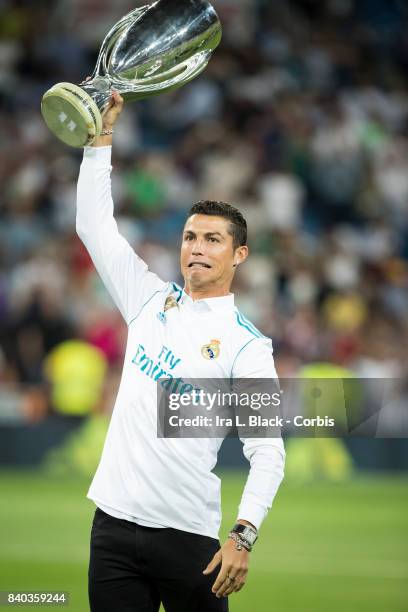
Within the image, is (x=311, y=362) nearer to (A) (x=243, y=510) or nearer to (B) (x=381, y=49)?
(B) (x=381, y=49)

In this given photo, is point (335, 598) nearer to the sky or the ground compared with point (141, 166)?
nearer to the ground

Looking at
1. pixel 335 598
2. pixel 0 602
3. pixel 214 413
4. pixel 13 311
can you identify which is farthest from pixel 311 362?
pixel 214 413

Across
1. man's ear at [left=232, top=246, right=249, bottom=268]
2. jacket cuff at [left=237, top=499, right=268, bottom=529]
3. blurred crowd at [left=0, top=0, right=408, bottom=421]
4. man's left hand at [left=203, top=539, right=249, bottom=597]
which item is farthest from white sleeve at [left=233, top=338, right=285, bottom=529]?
blurred crowd at [left=0, top=0, right=408, bottom=421]

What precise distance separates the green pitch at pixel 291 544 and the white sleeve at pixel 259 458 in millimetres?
3181

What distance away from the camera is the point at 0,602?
6.89 m

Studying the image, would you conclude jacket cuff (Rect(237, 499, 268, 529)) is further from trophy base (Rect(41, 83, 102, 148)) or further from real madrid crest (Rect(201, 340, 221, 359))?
trophy base (Rect(41, 83, 102, 148))

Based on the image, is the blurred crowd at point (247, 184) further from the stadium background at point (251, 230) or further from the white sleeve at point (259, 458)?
the white sleeve at point (259, 458)

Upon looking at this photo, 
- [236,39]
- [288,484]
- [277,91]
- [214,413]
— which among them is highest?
[236,39]

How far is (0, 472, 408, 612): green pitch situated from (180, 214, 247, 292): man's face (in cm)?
319

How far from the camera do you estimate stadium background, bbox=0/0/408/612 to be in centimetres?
1155

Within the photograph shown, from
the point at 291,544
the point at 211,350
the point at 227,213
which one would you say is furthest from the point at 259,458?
the point at 291,544

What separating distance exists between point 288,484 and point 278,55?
7202mm

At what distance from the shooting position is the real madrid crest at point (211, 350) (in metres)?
4.06

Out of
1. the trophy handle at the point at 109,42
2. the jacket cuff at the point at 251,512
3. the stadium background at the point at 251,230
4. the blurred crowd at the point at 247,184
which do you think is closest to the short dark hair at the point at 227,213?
the trophy handle at the point at 109,42
